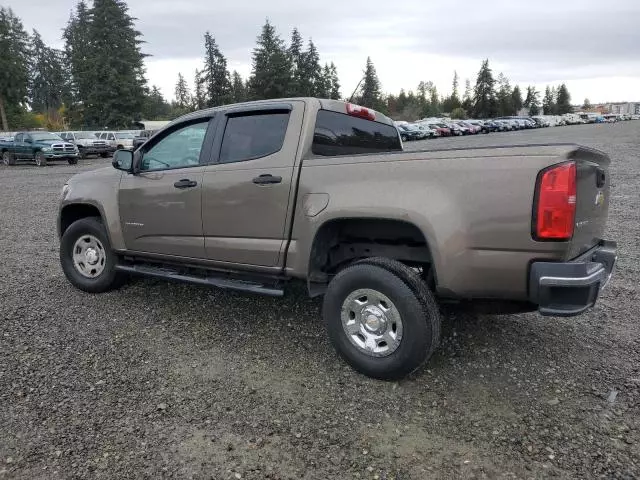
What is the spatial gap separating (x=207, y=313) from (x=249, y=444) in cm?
206

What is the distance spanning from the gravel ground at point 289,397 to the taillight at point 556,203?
1.10 meters

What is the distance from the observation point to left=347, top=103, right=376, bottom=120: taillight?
438cm

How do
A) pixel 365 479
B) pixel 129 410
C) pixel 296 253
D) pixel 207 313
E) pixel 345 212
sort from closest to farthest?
pixel 365 479 → pixel 129 410 → pixel 345 212 → pixel 296 253 → pixel 207 313

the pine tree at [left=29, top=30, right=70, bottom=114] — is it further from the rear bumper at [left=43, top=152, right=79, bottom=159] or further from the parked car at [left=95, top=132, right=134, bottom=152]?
the rear bumper at [left=43, top=152, right=79, bottom=159]

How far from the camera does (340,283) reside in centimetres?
348

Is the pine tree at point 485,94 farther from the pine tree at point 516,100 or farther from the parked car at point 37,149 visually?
the parked car at point 37,149

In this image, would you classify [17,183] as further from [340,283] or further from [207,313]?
[340,283]

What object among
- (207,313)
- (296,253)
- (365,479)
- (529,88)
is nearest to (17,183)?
(207,313)

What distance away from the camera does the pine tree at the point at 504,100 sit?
10100 cm

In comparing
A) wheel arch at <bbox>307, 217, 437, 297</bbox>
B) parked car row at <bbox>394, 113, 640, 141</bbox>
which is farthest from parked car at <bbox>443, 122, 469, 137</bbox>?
wheel arch at <bbox>307, 217, 437, 297</bbox>

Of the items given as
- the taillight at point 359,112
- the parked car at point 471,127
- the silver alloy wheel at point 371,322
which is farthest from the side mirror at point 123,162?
the parked car at point 471,127

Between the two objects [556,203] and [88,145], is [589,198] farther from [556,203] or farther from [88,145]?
[88,145]

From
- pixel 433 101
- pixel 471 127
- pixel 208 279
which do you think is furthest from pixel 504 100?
pixel 208 279

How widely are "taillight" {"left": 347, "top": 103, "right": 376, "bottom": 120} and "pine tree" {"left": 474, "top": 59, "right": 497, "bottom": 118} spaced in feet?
336
